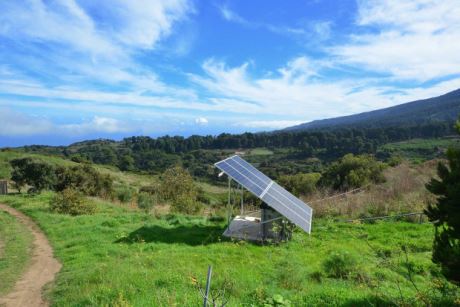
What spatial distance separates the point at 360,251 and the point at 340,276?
319 centimetres

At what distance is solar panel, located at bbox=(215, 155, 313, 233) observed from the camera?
13.3 m

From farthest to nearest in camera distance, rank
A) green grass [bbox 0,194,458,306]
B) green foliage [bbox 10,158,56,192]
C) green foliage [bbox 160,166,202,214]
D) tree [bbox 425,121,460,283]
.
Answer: green foliage [bbox 10,158,56,192] < green foliage [bbox 160,166,202,214] < green grass [bbox 0,194,458,306] < tree [bbox 425,121,460,283]

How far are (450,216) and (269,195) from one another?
807 centimetres

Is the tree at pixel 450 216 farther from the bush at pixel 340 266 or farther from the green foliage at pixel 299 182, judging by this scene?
the green foliage at pixel 299 182

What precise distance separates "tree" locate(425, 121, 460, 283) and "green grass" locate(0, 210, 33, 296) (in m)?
9.90

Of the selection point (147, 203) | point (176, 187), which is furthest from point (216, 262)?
point (147, 203)

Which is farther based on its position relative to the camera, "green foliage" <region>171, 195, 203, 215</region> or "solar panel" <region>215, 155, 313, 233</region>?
"green foliage" <region>171, 195, 203, 215</region>

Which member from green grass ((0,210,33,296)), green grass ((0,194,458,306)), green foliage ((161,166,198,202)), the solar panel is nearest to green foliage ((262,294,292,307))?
green grass ((0,194,458,306))

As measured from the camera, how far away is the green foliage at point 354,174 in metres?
30.9

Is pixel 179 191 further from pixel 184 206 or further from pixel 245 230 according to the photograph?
pixel 245 230

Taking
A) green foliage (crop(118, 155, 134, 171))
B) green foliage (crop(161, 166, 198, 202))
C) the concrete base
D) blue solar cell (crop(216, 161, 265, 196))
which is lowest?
green foliage (crop(118, 155, 134, 171))

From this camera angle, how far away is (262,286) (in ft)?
27.6

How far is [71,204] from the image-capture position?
66.7 ft

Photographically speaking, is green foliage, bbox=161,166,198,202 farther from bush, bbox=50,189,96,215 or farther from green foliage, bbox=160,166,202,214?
bush, bbox=50,189,96,215
